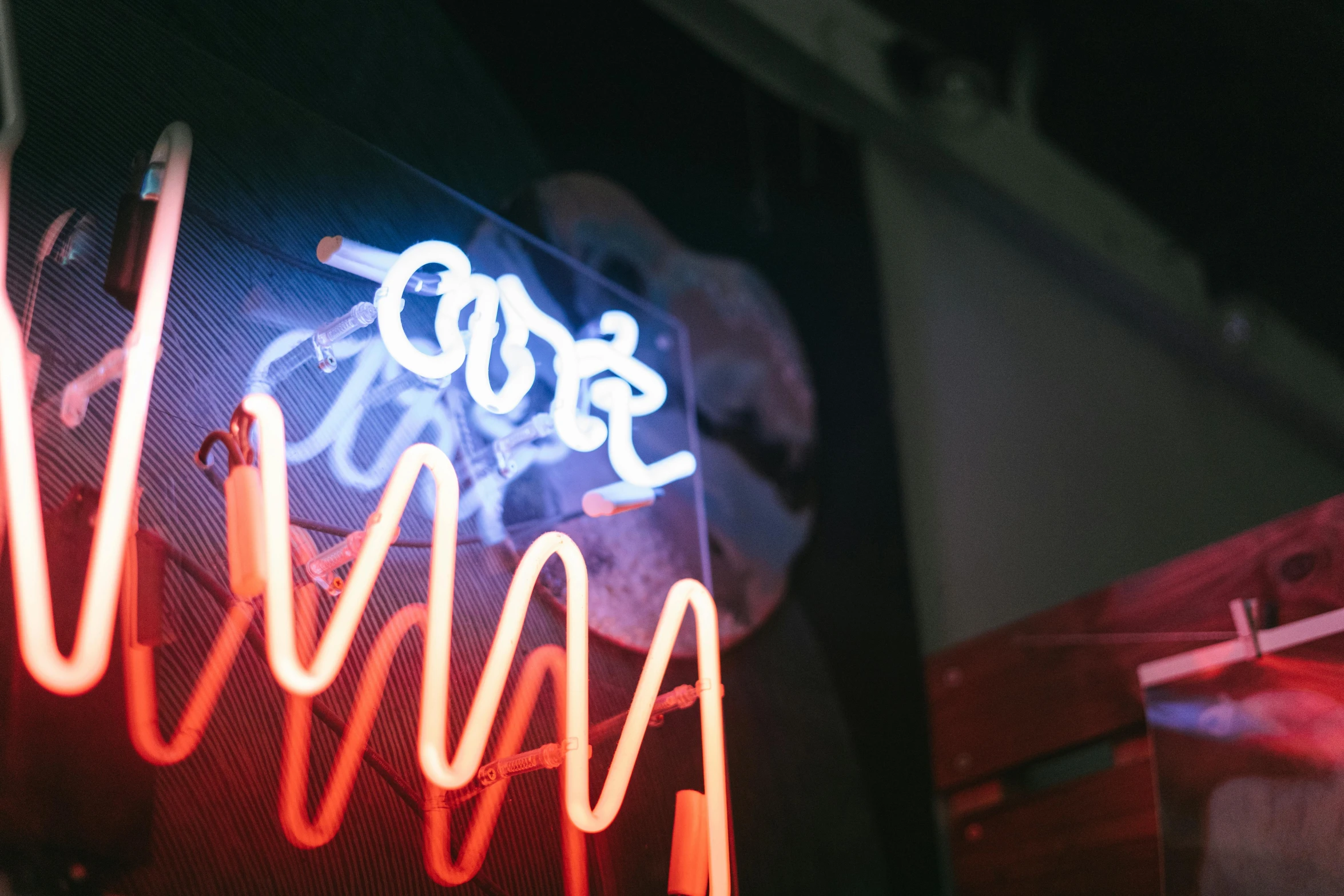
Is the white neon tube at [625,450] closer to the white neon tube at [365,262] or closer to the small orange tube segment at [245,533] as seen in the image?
the white neon tube at [365,262]

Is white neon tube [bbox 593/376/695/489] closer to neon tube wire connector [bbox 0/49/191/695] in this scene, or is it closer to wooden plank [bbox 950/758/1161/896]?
neon tube wire connector [bbox 0/49/191/695]

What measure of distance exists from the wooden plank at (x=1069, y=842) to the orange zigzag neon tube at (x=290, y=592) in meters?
0.85

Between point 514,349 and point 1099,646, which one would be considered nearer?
point 514,349

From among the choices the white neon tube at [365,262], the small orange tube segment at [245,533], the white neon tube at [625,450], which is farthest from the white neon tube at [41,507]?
the white neon tube at [625,450]

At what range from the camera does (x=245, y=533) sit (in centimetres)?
118

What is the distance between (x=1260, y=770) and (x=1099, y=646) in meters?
0.42

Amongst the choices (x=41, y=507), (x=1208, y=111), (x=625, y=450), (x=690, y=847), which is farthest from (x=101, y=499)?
(x=1208, y=111)

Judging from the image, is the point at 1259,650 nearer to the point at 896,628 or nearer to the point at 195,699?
the point at 896,628

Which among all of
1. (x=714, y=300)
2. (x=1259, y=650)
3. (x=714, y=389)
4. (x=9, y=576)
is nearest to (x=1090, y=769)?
(x=1259, y=650)

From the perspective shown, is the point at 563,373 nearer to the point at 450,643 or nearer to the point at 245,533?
the point at 450,643

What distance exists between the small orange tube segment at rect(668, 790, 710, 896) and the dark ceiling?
2474 millimetres

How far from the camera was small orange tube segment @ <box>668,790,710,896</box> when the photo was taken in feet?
4.80

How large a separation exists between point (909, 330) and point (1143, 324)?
93 centimetres

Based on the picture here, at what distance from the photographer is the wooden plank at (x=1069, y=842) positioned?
1898mm
